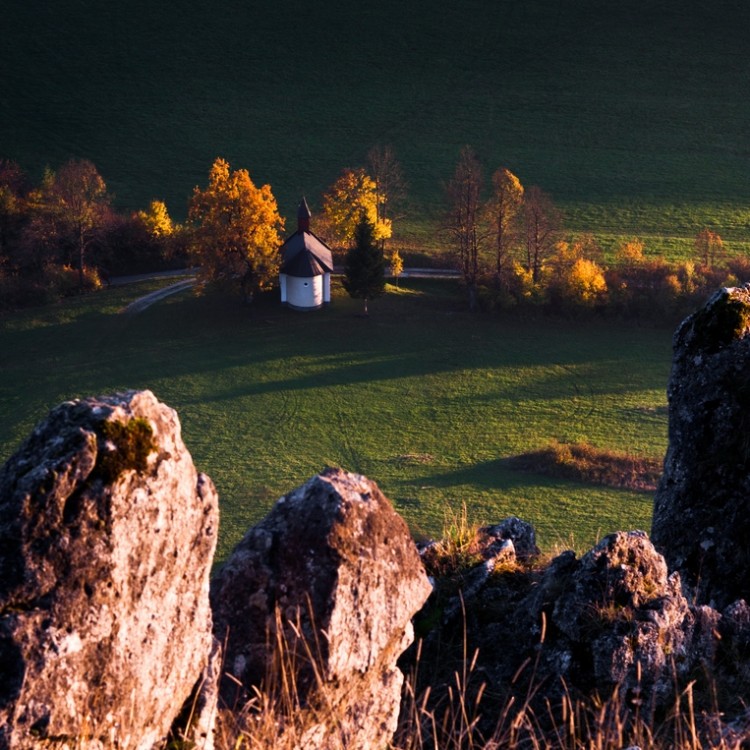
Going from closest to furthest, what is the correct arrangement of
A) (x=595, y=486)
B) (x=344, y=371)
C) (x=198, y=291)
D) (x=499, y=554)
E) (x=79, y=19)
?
(x=499, y=554), (x=595, y=486), (x=344, y=371), (x=198, y=291), (x=79, y=19)

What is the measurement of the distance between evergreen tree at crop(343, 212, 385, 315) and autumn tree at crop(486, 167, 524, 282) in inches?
413

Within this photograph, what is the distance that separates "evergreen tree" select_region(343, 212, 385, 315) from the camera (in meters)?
67.5

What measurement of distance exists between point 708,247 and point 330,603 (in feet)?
251

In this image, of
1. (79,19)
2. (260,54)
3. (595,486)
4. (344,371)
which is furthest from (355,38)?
(595,486)

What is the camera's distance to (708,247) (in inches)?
3100

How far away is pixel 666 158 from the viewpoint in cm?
9944

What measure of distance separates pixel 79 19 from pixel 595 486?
286 feet

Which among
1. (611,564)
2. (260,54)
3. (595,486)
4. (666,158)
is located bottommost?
(595,486)

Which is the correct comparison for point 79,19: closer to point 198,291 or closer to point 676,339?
point 198,291

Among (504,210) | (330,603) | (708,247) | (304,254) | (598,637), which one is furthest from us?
(708,247)

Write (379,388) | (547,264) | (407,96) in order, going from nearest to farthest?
(379,388) < (547,264) < (407,96)

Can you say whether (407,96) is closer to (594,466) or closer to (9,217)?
(9,217)

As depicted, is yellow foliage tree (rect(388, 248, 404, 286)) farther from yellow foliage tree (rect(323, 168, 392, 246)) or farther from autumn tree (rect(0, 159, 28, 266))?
autumn tree (rect(0, 159, 28, 266))

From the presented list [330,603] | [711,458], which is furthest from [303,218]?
[330,603]
